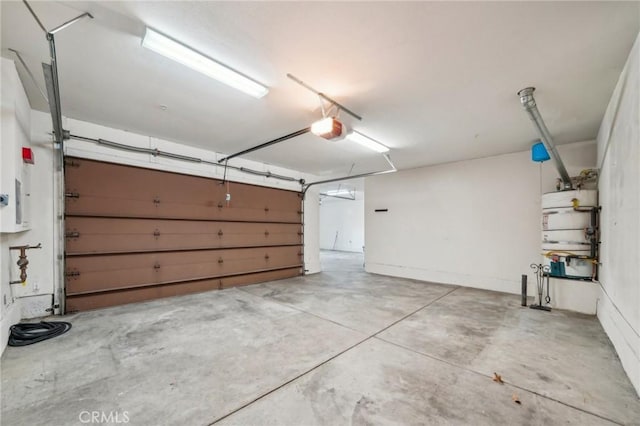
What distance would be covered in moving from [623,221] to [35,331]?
6.22m

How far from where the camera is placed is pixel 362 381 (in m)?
2.02

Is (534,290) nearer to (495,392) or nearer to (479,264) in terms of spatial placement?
(479,264)

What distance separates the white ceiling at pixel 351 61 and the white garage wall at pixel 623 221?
28cm

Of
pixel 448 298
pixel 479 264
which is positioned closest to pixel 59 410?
pixel 448 298

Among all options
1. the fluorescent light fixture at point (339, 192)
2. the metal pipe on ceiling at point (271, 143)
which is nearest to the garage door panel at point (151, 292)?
the metal pipe on ceiling at point (271, 143)

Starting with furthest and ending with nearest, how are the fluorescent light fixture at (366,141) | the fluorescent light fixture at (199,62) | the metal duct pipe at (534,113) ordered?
1. the fluorescent light fixture at (366,141)
2. the metal duct pipe at (534,113)
3. the fluorescent light fixture at (199,62)

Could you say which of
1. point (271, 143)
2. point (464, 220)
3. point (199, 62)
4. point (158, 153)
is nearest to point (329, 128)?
point (199, 62)

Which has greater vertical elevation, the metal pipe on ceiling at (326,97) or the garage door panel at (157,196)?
the metal pipe on ceiling at (326,97)

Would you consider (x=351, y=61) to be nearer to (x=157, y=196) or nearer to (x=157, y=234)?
(x=157, y=196)

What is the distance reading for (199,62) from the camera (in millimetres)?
2271

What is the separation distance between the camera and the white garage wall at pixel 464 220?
4.69 m

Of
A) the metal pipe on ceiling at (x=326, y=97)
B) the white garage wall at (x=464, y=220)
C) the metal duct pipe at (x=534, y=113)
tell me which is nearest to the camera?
the metal pipe on ceiling at (x=326, y=97)

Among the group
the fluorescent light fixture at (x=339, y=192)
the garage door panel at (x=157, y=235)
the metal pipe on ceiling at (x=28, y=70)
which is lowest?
the garage door panel at (x=157, y=235)

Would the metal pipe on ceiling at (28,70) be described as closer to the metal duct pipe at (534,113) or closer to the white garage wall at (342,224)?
the metal duct pipe at (534,113)
